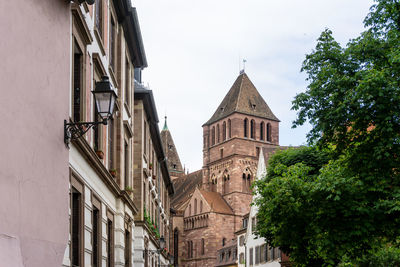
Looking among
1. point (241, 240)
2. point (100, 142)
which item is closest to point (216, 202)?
point (241, 240)

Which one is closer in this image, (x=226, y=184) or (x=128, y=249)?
(x=128, y=249)

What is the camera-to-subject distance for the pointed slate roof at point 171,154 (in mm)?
136625

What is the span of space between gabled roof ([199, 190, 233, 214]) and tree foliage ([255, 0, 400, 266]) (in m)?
80.3

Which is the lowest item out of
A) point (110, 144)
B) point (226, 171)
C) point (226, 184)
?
point (110, 144)

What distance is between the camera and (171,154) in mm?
138625

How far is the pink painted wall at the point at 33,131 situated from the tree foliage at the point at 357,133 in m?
10.8

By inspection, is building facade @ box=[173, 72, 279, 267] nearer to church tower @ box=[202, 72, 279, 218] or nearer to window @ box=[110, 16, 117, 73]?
church tower @ box=[202, 72, 279, 218]

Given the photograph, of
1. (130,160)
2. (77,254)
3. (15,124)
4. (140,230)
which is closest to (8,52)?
(15,124)

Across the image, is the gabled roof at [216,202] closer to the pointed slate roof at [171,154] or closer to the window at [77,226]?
the pointed slate roof at [171,154]

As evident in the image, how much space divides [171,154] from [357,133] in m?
119

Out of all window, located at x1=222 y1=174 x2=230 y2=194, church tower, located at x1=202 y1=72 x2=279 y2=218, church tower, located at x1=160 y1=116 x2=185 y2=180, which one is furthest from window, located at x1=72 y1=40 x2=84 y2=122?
church tower, located at x1=160 y1=116 x2=185 y2=180

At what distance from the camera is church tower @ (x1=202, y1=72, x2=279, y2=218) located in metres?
106

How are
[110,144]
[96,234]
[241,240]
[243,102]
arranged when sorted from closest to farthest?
[96,234], [110,144], [241,240], [243,102]

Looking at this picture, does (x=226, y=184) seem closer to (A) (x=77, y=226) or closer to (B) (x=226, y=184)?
(B) (x=226, y=184)
